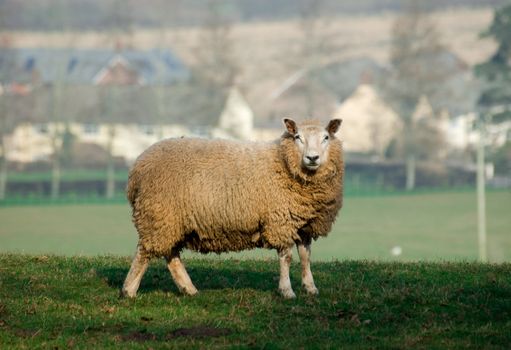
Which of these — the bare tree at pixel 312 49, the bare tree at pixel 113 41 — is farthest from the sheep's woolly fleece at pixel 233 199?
the bare tree at pixel 312 49

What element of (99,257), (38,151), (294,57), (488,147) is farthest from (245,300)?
(294,57)

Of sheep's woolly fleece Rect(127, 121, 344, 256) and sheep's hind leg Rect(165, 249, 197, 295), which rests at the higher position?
sheep's woolly fleece Rect(127, 121, 344, 256)

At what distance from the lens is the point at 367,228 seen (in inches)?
2729

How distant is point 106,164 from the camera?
9988 cm

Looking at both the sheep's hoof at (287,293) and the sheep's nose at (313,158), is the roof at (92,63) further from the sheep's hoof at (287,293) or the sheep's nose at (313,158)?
the sheep's hoof at (287,293)

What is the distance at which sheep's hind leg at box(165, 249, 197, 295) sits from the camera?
1473 centimetres

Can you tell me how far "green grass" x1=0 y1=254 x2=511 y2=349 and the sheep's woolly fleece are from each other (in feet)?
2.44

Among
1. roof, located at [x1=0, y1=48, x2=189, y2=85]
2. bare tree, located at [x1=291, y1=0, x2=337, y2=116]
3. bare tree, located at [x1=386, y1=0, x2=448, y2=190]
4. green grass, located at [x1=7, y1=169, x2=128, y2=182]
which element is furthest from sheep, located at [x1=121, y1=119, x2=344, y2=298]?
roof, located at [x1=0, y1=48, x2=189, y2=85]

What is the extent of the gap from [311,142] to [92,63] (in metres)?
123

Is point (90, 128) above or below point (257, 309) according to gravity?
above

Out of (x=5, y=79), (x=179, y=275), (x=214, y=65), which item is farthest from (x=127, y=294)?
(x=214, y=65)

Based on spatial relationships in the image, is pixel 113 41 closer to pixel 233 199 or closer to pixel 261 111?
pixel 261 111

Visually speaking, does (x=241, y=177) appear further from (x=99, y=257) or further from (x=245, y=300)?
(x=99, y=257)

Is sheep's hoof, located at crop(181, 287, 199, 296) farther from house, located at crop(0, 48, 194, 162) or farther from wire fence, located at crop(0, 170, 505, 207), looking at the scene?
house, located at crop(0, 48, 194, 162)
